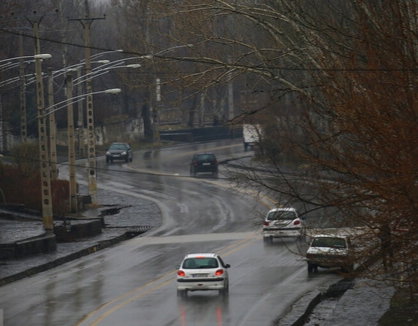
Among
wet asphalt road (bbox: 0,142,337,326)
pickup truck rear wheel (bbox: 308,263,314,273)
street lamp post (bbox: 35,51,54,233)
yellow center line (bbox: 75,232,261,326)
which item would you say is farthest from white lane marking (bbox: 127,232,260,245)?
pickup truck rear wheel (bbox: 308,263,314,273)

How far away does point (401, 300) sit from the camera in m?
27.0

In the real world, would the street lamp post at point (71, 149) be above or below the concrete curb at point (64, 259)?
above

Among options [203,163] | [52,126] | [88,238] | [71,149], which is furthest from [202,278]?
[203,163]

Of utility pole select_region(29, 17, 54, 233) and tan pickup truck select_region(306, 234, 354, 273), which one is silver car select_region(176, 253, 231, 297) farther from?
utility pole select_region(29, 17, 54, 233)

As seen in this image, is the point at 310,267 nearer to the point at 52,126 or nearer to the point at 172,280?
the point at 172,280

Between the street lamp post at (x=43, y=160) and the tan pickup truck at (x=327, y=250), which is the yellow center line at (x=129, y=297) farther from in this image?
the street lamp post at (x=43, y=160)

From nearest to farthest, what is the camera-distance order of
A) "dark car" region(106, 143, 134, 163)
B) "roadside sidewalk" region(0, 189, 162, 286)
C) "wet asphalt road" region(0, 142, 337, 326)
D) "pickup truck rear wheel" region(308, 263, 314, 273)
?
"wet asphalt road" region(0, 142, 337, 326)
"pickup truck rear wheel" region(308, 263, 314, 273)
"roadside sidewalk" region(0, 189, 162, 286)
"dark car" region(106, 143, 134, 163)

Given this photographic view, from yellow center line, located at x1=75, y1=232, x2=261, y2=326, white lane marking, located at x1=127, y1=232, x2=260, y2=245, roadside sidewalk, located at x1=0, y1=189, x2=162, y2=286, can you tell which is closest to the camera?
yellow center line, located at x1=75, y1=232, x2=261, y2=326

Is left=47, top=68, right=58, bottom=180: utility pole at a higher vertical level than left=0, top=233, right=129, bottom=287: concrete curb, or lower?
higher

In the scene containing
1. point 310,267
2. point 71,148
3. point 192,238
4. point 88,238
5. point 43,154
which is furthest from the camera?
point 71,148

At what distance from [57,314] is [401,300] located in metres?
8.86

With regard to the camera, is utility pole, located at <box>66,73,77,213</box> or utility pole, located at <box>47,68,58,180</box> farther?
utility pole, located at <box>66,73,77,213</box>

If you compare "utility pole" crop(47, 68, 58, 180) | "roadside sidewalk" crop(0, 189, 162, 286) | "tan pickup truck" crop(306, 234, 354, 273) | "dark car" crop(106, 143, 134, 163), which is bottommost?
"roadside sidewalk" crop(0, 189, 162, 286)

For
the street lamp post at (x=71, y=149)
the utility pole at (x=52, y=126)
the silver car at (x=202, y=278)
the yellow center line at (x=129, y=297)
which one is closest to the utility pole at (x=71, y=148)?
the street lamp post at (x=71, y=149)
